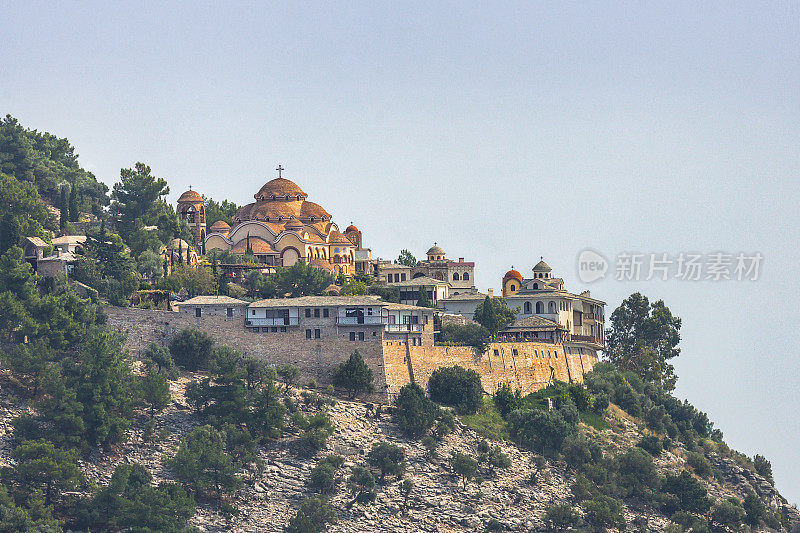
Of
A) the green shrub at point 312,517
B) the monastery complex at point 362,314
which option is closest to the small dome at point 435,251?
the monastery complex at point 362,314

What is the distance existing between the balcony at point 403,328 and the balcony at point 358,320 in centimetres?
142

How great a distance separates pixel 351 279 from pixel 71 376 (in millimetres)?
34040

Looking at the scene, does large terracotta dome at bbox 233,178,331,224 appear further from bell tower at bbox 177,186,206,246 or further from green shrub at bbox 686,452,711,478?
green shrub at bbox 686,452,711,478

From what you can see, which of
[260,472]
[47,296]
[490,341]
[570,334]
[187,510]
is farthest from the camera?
[570,334]

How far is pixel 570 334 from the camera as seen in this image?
12231 cm

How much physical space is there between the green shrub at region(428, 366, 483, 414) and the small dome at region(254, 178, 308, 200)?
38399 mm

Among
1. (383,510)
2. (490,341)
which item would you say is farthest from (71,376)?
(490,341)

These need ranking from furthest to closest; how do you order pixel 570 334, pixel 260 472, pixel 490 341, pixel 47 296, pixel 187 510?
pixel 570 334
pixel 490 341
pixel 47 296
pixel 260 472
pixel 187 510

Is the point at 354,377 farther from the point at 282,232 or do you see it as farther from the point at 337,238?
the point at 337,238

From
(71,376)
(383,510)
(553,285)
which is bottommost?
(383,510)

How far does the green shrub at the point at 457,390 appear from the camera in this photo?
105688mm

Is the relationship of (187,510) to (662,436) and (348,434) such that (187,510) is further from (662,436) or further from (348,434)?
(662,436)

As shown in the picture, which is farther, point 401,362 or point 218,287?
point 218,287

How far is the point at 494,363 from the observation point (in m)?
111
